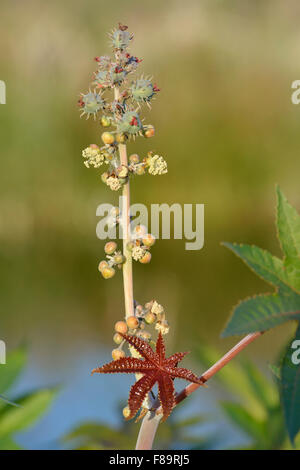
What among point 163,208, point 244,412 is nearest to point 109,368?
point 244,412

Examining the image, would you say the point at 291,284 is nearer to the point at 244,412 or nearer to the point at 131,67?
the point at 131,67

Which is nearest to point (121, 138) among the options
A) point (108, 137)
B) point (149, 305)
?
point (108, 137)

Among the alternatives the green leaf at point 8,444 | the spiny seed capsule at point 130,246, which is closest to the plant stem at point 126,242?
the spiny seed capsule at point 130,246

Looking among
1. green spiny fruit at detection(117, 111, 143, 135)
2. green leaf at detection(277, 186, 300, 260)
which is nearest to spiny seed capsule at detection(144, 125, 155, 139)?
green spiny fruit at detection(117, 111, 143, 135)

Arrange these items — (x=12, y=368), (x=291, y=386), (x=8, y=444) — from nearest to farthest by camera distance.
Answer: (x=291, y=386), (x=8, y=444), (x=12, y=368)

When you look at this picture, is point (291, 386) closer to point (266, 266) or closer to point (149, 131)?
point (266, 266)

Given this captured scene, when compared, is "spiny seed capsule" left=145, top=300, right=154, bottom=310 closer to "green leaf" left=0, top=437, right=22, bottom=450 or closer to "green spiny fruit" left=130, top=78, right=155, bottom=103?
"green spiny fruit" left=130, top=78, right=155, bottom=103
